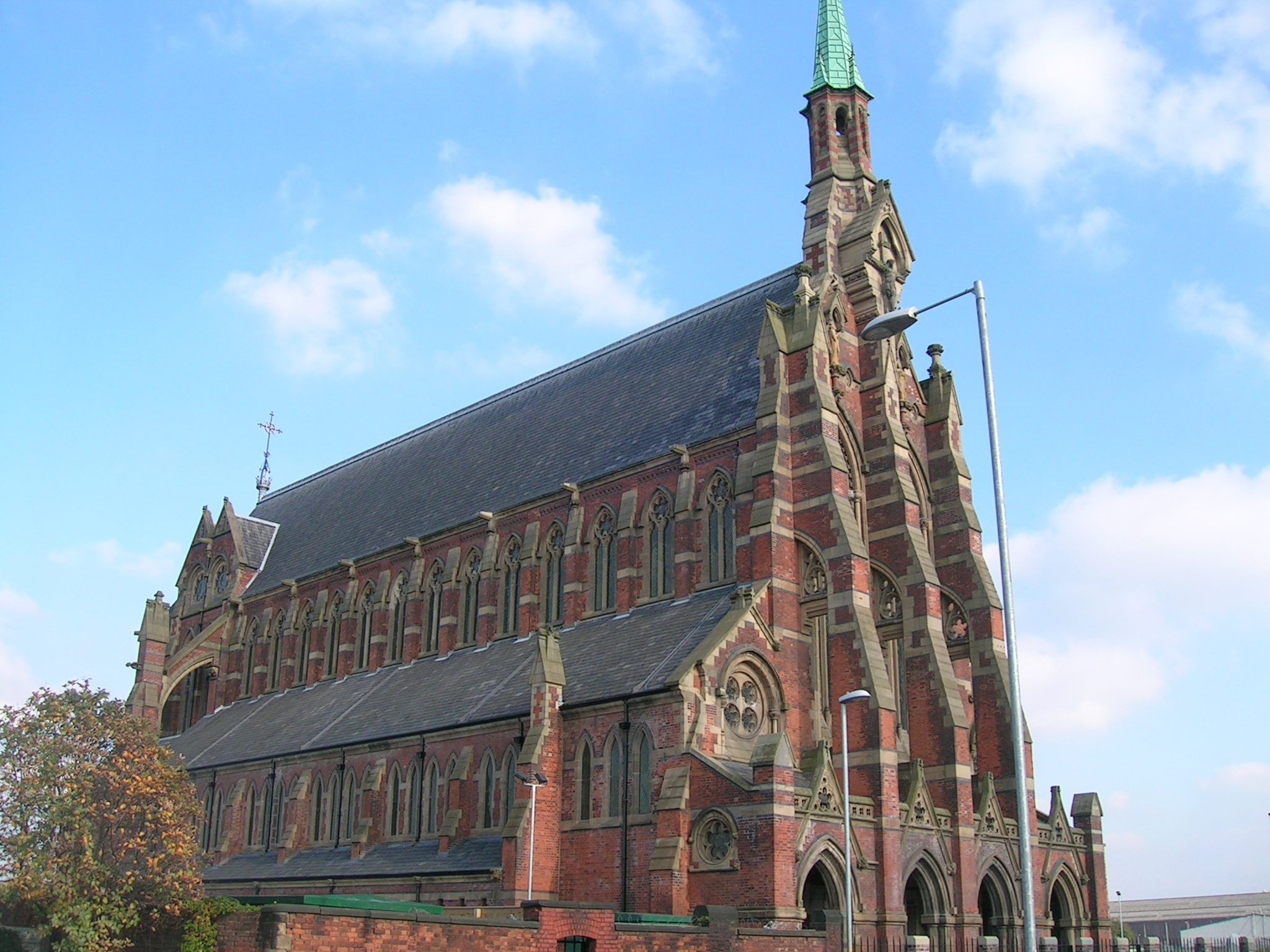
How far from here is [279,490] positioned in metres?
67.6

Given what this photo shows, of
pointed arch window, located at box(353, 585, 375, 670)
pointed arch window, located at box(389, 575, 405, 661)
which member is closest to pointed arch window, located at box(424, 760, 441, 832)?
pointed arch window, located at box(389, 575, 405, 661)

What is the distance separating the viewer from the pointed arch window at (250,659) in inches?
2192

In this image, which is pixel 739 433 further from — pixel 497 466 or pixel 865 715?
pixel 497 466

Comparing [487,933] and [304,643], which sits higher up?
[304,643]

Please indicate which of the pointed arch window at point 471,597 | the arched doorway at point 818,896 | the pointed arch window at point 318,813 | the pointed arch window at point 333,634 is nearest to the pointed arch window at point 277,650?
the pointed arch window at point 333,634

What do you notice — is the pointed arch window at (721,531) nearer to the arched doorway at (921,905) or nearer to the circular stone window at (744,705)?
the circular stone window at (744,705)

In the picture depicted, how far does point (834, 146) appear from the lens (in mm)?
43969

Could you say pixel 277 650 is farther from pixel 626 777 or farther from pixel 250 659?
pixel 626 777

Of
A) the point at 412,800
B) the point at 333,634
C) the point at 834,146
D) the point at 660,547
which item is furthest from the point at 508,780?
the point at 834,146

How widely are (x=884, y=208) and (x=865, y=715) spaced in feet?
60.6

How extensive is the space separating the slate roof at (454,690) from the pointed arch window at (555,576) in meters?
1.27

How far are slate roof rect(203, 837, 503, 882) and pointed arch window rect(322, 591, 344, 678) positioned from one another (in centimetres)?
875

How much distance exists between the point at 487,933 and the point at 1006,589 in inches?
451

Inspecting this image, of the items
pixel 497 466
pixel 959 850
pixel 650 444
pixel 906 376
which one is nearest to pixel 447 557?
pixel 497 466
